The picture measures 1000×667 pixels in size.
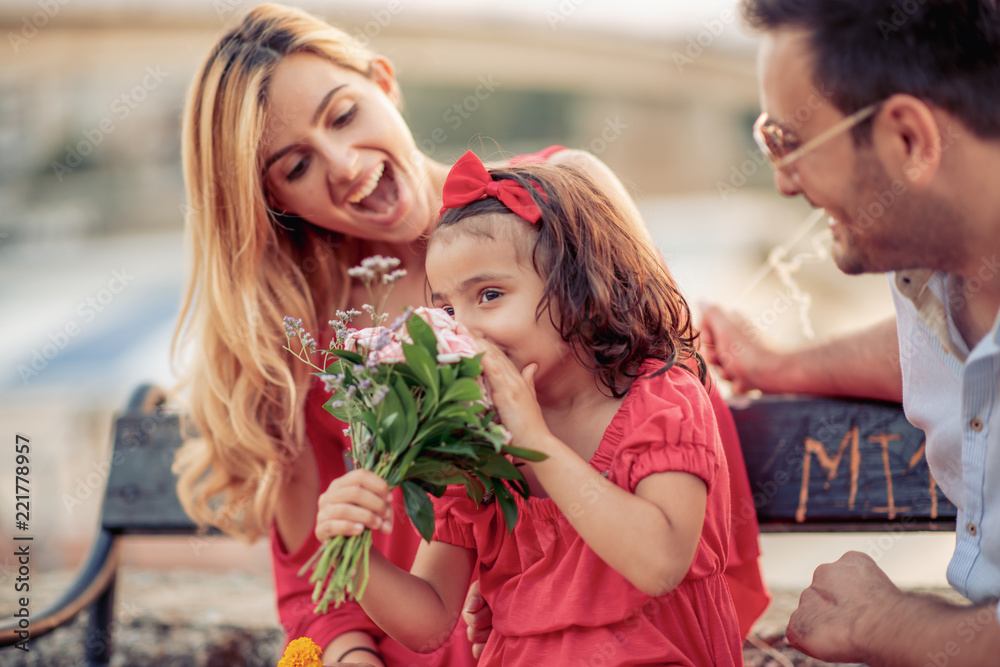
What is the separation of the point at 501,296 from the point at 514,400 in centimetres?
26

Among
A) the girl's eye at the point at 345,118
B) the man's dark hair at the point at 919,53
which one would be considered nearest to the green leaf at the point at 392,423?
the man's dark hair at the point at 919,53

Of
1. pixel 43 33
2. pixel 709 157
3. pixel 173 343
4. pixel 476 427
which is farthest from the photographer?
pixel 709 157

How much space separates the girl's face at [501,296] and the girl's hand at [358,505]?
40 centimetres

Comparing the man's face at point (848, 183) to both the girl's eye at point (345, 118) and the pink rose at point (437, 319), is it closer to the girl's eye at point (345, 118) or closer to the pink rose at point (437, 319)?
the pink rose at point (437, 319)

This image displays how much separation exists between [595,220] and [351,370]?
0.66m

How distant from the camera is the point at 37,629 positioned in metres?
2.70

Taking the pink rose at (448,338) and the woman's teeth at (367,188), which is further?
the woman's teeth at (367,188)

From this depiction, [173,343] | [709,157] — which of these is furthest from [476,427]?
[709,157]

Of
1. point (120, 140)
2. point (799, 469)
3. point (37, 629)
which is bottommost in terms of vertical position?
point (37, 629)

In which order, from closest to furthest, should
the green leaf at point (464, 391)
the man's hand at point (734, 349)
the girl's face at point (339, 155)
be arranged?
the green leaf at point (464, 391) < the girl's face at point (339, 155) < the man's hand at point (734, 349)

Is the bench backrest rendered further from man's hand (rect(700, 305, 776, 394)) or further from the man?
the man

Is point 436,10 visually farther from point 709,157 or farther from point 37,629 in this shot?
point 37,629

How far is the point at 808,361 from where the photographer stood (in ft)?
8.50

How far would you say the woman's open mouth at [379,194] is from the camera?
267 centimetres
